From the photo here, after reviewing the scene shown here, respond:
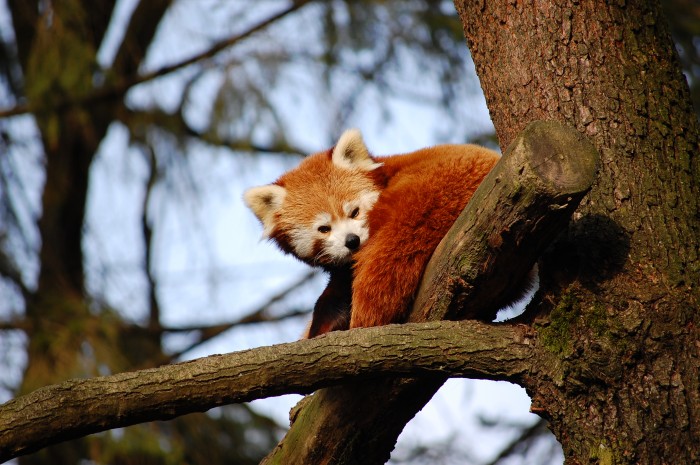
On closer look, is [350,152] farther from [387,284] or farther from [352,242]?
[387,284]

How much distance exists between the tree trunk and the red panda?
0.28 m

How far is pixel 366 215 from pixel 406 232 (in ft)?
2.62

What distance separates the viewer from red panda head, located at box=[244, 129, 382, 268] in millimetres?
3258

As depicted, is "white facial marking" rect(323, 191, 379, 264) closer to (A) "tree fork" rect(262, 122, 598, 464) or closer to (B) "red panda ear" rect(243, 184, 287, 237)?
(B) "red panda ear" rect(243, 184, 287, 237)

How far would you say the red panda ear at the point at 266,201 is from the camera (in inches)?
141

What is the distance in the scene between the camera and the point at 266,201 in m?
3.62

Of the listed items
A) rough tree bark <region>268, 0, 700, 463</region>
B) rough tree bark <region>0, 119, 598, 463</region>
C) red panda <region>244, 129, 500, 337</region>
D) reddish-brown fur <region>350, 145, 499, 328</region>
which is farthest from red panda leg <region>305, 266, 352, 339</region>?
rough tree bark <region>0, 119, 598, 463</region>

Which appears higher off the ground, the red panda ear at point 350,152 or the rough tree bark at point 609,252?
the red panda ear at point 350,152

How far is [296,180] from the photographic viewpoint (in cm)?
358

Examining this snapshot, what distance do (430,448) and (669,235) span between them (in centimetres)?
459

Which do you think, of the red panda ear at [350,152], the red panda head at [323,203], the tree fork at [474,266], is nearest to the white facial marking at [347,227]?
the red panda head at [323,203]

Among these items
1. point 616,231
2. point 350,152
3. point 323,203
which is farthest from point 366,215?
point 616,231

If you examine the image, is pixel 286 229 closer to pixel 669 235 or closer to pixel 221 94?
pixel 669 235

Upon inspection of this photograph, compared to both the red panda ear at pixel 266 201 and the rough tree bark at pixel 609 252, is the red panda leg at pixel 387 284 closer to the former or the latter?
the rough tree bark at pixel 609 252
